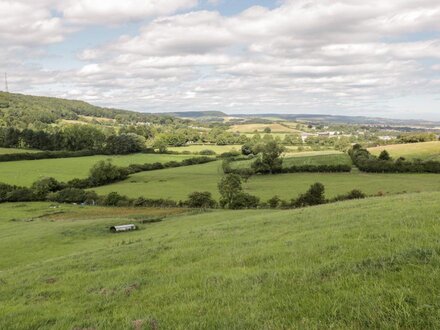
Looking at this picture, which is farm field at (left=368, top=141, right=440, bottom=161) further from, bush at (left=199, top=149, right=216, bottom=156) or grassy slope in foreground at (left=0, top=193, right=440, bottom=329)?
grassy slope in foreground at (left=0, top=193, right=440, bottom=329)

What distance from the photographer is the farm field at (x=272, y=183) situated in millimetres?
84113

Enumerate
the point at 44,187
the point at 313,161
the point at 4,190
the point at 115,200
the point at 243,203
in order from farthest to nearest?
the point at 313,161 → the point at 44,187 → the point at 4,190 → the point at 115,200 → the point at 243,203

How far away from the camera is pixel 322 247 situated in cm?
1347

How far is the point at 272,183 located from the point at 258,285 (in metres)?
92.9

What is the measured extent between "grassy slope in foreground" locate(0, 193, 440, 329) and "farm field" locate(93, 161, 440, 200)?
63.3 meters

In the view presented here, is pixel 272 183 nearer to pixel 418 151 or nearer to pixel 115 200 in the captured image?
pixel 115 200

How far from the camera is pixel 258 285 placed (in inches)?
398

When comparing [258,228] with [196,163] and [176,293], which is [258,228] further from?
[196,163]

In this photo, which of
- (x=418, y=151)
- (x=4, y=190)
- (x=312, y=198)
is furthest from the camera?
(x=418, y=151)

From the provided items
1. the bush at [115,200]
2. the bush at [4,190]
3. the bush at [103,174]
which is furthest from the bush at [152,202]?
the bush at [103,174]

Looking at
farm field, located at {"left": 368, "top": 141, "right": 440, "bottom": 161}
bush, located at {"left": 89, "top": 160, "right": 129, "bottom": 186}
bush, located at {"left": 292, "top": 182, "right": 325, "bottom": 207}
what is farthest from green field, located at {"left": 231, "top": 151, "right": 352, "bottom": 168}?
bush, located at {"left": 292, "top": 182, "right": 325, "bottom": 207}

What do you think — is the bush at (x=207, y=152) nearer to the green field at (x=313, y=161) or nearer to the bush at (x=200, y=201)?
the green field at (x=313, y=161)

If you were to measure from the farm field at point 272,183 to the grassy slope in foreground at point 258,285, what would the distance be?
6334cm

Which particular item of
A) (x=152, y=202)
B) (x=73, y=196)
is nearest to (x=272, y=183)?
(x=152, y=202)
